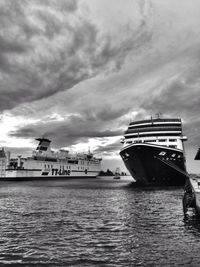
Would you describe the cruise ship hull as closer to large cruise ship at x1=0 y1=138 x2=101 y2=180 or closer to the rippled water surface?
the rippled water surface

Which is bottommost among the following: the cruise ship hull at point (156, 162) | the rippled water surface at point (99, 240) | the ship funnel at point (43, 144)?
the rippled water surface at point (99, 240)

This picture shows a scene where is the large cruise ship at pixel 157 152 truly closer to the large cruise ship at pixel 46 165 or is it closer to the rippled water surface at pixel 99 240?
the rippled water surface at pixel 99 240

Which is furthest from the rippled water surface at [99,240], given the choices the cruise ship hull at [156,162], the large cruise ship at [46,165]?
the large cruise ship at [46,165]

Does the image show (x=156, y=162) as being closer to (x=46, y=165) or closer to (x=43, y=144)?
(x=46, y=165)

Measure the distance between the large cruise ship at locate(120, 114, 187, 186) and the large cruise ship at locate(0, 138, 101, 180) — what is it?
61.6 meters

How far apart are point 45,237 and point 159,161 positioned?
37672mm

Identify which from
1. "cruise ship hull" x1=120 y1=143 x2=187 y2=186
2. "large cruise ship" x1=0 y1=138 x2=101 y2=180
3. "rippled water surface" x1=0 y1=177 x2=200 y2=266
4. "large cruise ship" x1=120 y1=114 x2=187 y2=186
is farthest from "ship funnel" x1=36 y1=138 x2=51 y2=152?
"rippled water surface" x1=0 y1=177 x2=200 y2=266

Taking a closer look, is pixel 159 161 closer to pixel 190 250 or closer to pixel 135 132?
pixel 135 132

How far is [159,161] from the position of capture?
49875mm

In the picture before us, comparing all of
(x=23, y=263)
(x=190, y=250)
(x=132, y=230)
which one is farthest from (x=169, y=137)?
(x=23, y=263)

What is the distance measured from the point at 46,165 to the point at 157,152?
7766 centimetres

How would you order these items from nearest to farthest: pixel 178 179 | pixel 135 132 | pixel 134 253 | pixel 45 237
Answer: pixel 134 253 < pixel 45 237 < pixel 178 179 < pixel 135 132

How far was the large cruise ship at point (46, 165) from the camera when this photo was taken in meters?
Answer: 109

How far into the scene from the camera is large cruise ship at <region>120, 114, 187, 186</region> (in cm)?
4991
